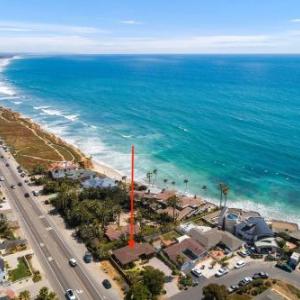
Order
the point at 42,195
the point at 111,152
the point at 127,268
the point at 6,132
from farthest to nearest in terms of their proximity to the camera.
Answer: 1. the point at 6,132
2. the point at 111,152
3. the point at 42,195
4. the point at 127,268

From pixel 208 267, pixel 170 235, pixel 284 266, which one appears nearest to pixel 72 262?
pixel 170 235

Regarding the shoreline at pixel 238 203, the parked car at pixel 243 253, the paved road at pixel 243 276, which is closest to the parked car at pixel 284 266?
the paved road at pixel 243 276

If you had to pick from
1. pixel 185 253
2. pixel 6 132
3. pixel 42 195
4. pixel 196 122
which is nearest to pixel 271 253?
pixel 185 253

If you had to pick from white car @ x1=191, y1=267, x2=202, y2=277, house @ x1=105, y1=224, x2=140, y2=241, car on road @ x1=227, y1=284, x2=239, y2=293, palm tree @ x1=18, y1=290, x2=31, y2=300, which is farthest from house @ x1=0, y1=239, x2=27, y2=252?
car on road @ x1=227, y1=284, x2=239, y2=293

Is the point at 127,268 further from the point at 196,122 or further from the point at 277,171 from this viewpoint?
the point at 196,122

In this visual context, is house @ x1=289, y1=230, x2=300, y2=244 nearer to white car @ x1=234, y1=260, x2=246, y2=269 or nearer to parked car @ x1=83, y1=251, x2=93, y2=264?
white car @ x1=234, y1=260, x2=246, y2=269

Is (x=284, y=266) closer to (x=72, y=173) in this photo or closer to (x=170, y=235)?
(x=170, y=235)

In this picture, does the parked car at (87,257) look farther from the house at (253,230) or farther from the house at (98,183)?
the house at (253,230)
